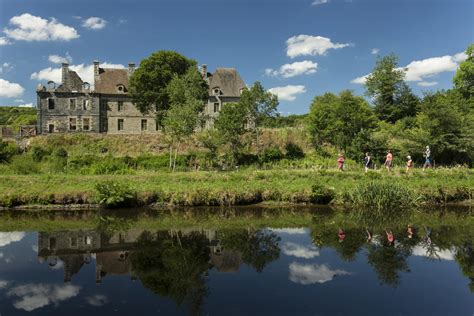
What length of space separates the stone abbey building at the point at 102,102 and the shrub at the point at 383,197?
89.7 feet

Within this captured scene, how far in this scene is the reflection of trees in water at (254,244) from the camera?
39.9ft

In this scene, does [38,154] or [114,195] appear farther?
[38,154]

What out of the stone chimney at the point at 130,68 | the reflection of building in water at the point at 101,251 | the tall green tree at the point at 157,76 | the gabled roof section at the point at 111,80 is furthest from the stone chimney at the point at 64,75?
the reflection of building in water at the point at 101,251

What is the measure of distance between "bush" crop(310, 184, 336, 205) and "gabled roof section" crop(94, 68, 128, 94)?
35.4 meters

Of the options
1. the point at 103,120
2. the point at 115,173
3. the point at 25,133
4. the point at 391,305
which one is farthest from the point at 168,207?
the point at 103,120

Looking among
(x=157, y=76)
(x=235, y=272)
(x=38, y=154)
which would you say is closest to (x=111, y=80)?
(x=157, y=76)

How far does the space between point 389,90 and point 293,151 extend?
58.3ft

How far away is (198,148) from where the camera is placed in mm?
36250

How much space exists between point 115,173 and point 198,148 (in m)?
11.9

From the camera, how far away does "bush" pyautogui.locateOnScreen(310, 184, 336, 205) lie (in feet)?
67.8

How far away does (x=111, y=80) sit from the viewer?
47969mm

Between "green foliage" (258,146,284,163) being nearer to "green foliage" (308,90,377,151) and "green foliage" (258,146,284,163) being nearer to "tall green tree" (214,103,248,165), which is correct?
"tall green tree" (214,103,248,165)

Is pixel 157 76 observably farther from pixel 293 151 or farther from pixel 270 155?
pixel 293 151

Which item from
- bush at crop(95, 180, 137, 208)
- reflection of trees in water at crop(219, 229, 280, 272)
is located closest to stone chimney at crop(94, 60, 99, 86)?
bush at crop(95, 180, 137, 208)
